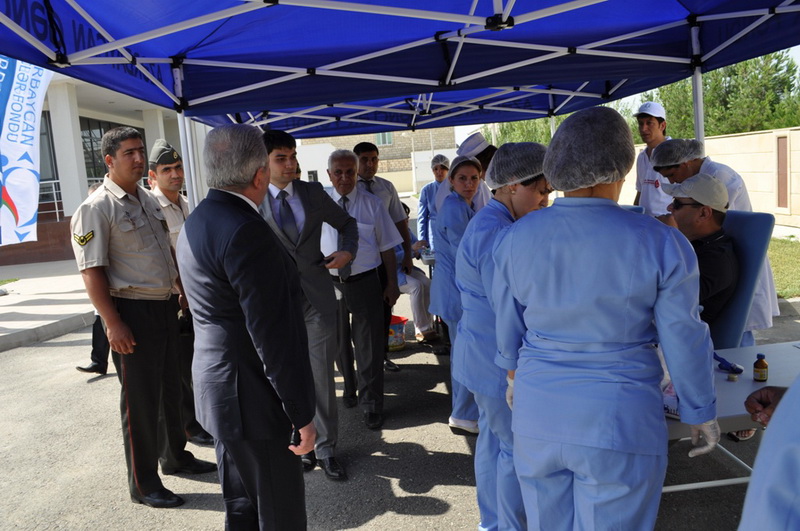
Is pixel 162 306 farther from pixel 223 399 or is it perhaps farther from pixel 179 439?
pixel 223 399

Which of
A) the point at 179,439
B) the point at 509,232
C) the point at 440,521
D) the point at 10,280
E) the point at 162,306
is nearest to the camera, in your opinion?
the point at 509,232

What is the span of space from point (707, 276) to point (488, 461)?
1351 mm

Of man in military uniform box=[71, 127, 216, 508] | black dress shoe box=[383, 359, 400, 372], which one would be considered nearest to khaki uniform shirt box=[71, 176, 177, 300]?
man in military uniform box=[71, 127, 216, 508]

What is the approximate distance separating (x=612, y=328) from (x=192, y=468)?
10.2 feet

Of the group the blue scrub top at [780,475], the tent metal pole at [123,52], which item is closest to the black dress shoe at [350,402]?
the tent metal pole at [123,52]

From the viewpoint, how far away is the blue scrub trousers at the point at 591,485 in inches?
70.1

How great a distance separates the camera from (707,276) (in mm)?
2965

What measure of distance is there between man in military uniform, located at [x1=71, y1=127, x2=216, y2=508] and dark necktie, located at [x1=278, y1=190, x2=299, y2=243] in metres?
0.72

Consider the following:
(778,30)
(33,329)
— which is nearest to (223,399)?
(778,30)

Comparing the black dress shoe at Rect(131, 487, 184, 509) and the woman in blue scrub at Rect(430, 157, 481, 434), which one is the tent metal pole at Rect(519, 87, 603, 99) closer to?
the woman in blue scrub at Rect(430, 157, 481, 434)

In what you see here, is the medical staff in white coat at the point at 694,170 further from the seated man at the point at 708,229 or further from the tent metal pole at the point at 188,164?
the tent metal pole at the point at 188,164

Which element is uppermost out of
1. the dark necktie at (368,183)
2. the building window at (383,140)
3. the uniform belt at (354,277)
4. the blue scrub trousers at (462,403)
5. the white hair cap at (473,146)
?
the building window at (383,140)

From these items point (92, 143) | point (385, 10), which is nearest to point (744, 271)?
point (385, 10)

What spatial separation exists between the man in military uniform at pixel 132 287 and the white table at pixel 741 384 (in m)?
2.74
